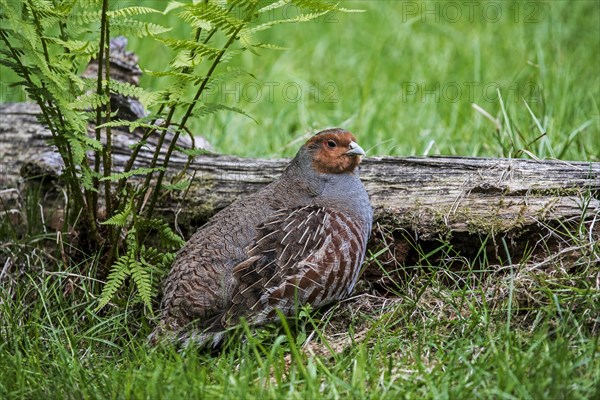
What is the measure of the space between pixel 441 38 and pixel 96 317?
5.89 metres

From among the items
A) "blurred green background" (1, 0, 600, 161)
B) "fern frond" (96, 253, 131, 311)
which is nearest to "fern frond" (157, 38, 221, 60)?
"fern frond" (96, 253, 131, 311)

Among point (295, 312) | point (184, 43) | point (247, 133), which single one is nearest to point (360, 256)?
point (295, 312)

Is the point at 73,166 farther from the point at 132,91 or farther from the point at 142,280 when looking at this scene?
the point at 142,280

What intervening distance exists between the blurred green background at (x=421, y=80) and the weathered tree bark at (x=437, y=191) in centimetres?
78

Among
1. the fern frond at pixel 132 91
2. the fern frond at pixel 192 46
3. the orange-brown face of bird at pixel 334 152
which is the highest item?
the fern frond at pixel 192 46

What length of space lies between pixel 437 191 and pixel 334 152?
0.69 m

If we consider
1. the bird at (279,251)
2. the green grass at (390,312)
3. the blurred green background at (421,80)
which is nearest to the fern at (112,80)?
the bird at (279,251)

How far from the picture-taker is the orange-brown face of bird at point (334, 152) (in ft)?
15.4

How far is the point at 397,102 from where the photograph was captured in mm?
7473

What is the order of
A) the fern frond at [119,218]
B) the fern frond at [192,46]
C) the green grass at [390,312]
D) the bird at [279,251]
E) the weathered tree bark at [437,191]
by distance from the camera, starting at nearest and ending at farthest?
the green grass at [390,312], the fern frond at [192,46], the bird at [279,251], the fern frond at [119,218], the weathered tree bark at [437,191]

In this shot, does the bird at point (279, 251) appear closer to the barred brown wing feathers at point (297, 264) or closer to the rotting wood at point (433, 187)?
the barred brown wing feathers at point (297, 264)

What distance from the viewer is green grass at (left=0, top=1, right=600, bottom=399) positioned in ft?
10.9

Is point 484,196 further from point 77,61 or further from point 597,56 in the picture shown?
point 597,56

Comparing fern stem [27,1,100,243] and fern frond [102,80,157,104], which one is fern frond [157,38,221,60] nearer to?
fern frond [102,80,157,104]
